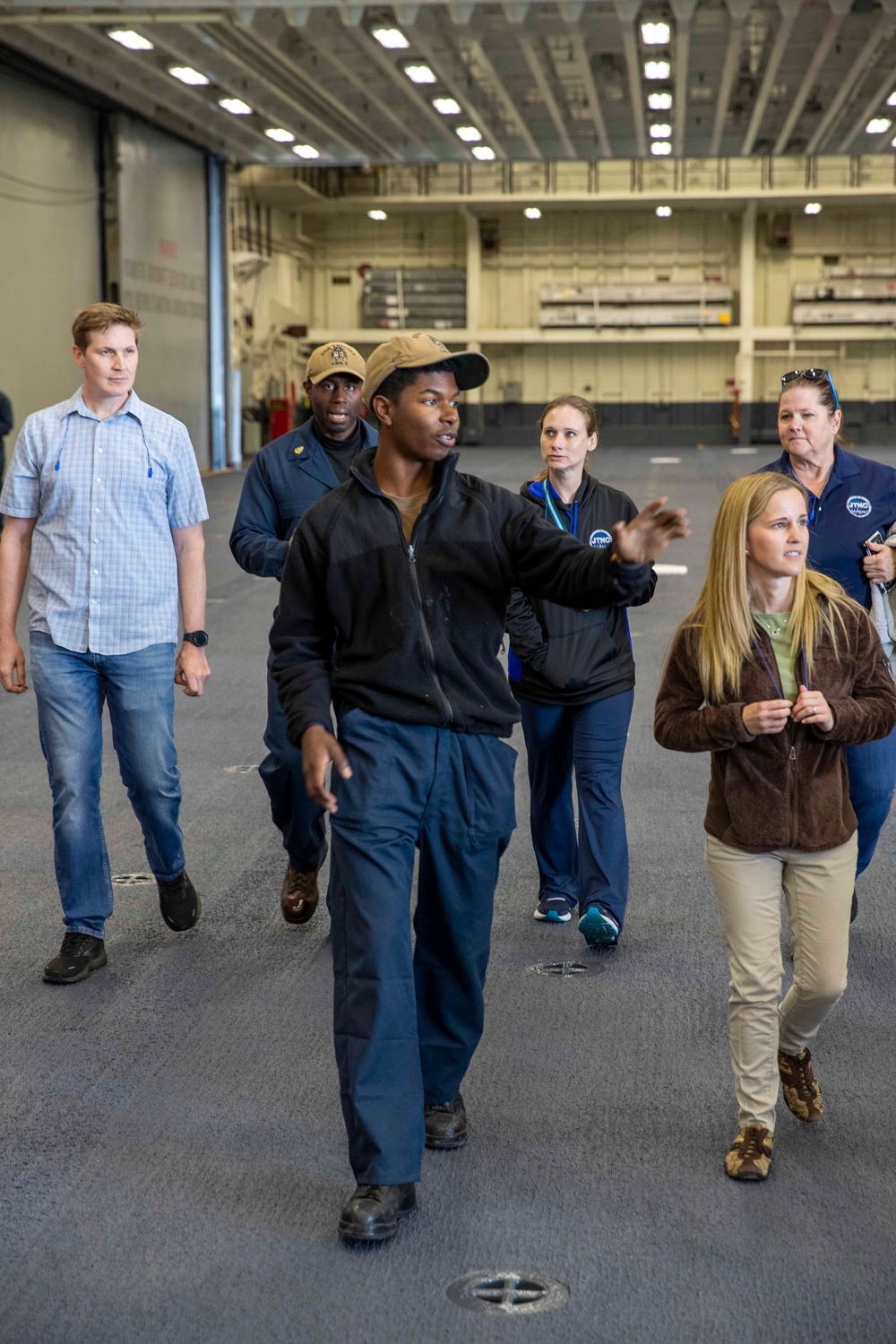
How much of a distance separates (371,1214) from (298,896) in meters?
2.23

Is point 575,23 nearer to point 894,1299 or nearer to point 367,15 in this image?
point 367,15

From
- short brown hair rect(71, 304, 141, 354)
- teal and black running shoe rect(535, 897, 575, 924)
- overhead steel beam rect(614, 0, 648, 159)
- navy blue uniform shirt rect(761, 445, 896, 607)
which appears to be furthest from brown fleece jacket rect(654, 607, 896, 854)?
overhead steel beam rect(614, 0, 648, 159)

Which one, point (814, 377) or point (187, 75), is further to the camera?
point (187, 75)

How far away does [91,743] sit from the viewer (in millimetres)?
4727

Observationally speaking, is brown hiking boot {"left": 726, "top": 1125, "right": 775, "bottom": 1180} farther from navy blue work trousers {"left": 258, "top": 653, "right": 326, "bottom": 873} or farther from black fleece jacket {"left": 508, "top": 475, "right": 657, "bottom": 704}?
navy blue work trousers {"left": 258, "top": 653, "right": 326, "bottom": 873}

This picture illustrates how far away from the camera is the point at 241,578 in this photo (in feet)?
47.1

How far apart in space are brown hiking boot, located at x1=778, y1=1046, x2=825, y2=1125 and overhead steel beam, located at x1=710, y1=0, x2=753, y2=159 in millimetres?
16927

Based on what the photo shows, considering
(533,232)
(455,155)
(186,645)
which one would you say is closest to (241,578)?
(186,645)

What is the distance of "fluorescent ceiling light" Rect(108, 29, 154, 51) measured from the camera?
60.9ft

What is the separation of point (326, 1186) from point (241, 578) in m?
11.3

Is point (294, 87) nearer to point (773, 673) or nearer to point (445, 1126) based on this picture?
point (773, 673)

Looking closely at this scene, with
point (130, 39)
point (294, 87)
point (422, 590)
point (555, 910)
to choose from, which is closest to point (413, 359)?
point (422, 590)

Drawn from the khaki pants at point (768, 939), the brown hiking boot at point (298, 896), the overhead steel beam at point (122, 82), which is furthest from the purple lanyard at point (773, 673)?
the overhead steel beam at point (122, 82)

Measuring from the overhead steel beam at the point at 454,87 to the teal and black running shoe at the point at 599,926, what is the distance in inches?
608
